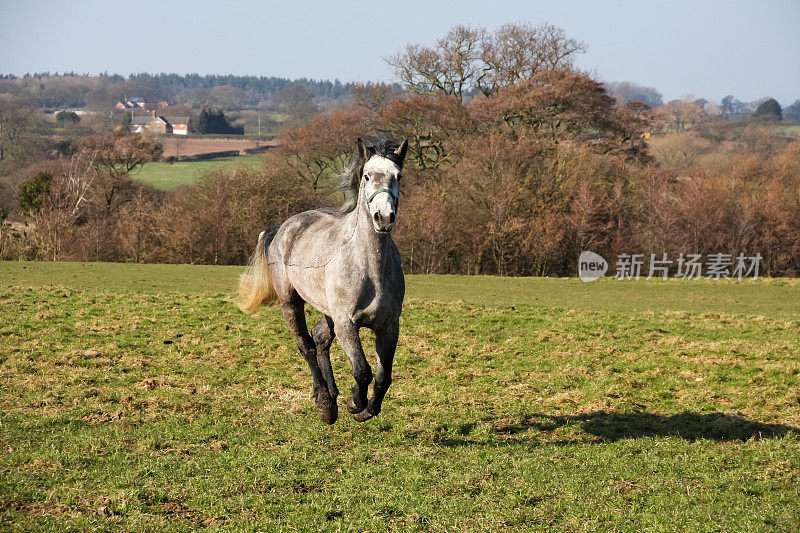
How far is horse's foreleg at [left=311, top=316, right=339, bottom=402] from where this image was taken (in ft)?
26.8

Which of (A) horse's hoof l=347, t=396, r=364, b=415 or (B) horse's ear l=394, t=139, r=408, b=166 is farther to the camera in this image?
(A) horse's hoof l=347, t=396, r=364, b=415

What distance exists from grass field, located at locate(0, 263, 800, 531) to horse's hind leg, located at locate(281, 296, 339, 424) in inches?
16.0

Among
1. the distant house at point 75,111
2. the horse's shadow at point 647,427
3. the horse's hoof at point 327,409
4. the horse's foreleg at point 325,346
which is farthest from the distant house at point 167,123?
the horse's shadow at point 647,427

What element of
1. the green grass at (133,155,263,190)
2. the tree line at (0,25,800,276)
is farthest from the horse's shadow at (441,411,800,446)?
the green grass at (133,155,263,190)

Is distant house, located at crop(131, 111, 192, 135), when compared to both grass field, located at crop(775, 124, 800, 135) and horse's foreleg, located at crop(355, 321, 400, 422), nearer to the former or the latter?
grass field, located at crop(775, 124, 800, 135)

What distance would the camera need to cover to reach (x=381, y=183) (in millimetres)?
6242

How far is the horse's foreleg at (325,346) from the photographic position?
8.16 meters

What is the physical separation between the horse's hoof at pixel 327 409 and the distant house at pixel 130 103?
502 feet

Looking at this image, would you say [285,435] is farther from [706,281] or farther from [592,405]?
[706,281]

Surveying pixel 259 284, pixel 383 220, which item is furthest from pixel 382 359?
pixel 259 284

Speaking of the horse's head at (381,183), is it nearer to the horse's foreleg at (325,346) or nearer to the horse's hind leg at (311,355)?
the horse's foreleg at (325,346)

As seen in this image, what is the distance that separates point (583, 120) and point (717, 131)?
154 feet

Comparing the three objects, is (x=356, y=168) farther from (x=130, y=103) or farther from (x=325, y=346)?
(x=130, y=103)

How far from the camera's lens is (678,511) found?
5832mm
